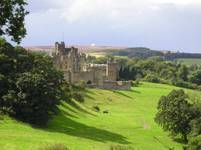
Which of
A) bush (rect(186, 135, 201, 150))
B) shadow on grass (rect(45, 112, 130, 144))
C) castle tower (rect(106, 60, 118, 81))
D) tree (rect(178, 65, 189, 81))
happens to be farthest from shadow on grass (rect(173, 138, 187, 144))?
tree (rect(178, 65, 189, 81))

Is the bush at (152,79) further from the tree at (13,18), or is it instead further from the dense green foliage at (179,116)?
the tree at (13,18)

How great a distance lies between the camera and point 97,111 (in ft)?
306

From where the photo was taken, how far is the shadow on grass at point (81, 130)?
64.2m

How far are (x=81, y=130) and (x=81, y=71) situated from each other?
6770 cm

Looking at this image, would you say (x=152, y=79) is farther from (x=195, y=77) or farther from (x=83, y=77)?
(x=83, y=77)

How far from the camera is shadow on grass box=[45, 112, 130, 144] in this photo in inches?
2527

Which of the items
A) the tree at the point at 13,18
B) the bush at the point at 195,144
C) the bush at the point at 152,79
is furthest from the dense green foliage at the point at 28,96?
the bush at the point at 152,79

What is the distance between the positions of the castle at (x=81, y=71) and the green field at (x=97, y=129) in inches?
593

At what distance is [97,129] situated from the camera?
71.7 meters

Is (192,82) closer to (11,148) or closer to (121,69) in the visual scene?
(121,69)

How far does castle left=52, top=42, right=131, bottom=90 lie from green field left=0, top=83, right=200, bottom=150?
1505 centimetres

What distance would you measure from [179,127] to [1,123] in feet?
97.2

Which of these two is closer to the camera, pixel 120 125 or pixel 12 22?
pixel 12 22

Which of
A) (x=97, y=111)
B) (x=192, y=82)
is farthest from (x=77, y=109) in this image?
(x=192, y=82)
